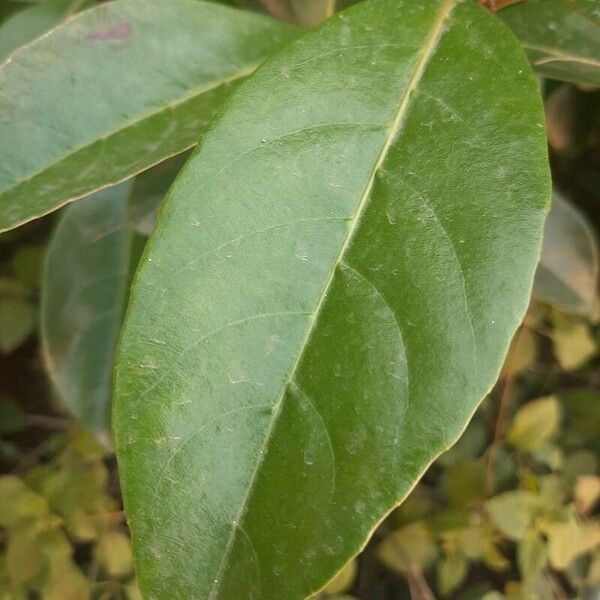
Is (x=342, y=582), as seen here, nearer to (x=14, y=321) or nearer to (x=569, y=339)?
(x=569, y=339)

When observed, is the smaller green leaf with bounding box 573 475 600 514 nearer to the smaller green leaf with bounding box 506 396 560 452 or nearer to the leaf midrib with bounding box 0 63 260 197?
the smaller green leaf with bounding box 506 396 560 452

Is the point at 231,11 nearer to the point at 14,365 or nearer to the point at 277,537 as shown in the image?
the point at 277,537

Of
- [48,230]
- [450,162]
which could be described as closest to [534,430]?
[450,162]

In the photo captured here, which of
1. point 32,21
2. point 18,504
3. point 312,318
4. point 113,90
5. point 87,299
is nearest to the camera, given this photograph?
point 312,318

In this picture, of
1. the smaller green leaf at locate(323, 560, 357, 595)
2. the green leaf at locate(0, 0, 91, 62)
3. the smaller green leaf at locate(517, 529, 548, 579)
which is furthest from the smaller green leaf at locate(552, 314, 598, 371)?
the green leaf at locate(0, 0, 91, 62)

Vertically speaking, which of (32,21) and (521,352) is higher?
(32,21)

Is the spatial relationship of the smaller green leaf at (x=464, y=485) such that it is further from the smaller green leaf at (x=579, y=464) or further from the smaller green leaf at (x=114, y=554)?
the smaller green leaf at (x=114, y=554)

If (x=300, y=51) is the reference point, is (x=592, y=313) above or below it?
below

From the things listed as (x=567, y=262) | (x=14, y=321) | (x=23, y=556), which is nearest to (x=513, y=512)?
(x=567, y=262)
